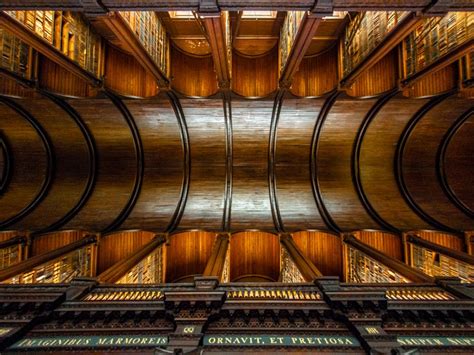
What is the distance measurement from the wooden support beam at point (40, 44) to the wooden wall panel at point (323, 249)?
27.7ft

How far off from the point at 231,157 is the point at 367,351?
817 cm

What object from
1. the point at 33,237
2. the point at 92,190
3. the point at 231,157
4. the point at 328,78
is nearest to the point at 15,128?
the point at 92,190

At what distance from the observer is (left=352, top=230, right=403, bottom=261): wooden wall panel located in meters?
10.3

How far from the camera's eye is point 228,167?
11891 mm

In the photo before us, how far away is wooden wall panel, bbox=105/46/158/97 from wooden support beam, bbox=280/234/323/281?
22.0 feet

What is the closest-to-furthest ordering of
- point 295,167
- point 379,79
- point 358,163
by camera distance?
point 379,79
point 358,163
point 295,167

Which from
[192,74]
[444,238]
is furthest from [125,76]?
[444,238]

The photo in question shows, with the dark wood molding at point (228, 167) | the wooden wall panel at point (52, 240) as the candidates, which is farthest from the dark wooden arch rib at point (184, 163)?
the wooden wall panel at point (52, 240)

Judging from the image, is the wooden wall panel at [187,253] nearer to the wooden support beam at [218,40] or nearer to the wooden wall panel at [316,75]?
the wooden support beam at [218,40]

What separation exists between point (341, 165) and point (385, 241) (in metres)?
3.10

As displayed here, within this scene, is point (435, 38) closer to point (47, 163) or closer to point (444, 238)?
point (444, 238)

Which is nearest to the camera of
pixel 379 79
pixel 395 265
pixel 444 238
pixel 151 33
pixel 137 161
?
pixel 395 265

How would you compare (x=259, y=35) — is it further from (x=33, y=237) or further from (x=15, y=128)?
(x=33, y=237)

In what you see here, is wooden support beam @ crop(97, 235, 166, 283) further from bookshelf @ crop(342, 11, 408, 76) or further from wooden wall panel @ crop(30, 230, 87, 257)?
bookshelf @ crop(342, 11, 408, 76)
